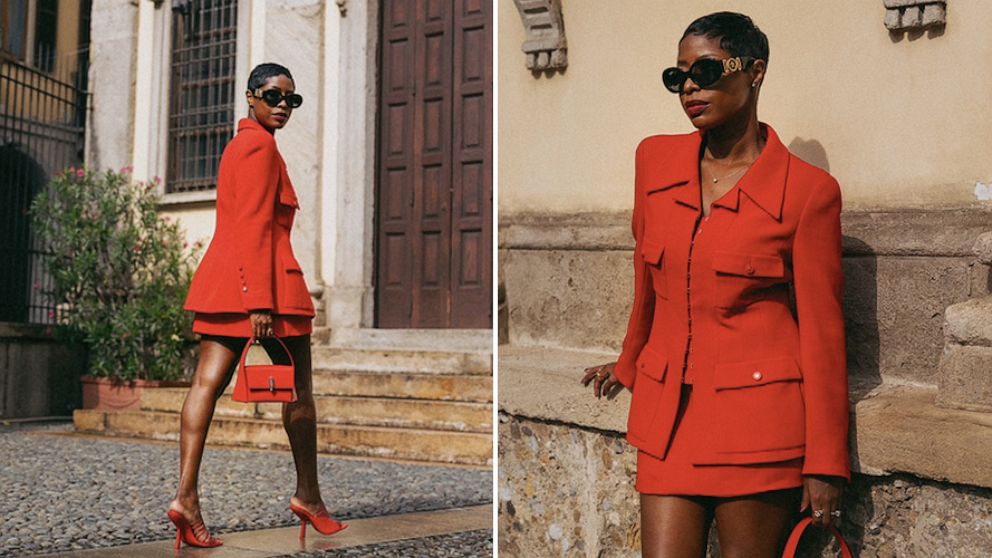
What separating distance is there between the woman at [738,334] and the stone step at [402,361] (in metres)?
6.04

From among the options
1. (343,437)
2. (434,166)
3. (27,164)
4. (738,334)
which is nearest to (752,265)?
(738,334)

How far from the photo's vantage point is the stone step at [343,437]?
7.66 metres

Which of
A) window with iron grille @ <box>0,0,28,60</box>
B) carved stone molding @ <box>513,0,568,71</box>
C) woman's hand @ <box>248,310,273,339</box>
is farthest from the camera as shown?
window with iron grille @ <box>0,0,28,60</box>

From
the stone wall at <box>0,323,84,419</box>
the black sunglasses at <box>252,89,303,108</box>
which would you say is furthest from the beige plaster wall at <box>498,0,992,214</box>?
the stone wall at <box>0,323,84,419</box>

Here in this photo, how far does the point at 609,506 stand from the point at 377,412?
5.61 m

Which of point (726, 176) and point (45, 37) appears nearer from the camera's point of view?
point (726, 176)

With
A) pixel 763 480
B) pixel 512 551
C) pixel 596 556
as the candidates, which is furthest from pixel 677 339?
pixel 512 551

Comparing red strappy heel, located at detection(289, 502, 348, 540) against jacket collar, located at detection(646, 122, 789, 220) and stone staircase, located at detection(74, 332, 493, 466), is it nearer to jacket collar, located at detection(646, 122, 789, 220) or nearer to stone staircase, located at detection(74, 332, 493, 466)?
jacket collar, located at detection(646, 122, 789, 220)

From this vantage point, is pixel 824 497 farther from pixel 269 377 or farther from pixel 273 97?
pixel 273 97

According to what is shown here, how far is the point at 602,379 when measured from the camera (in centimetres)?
283

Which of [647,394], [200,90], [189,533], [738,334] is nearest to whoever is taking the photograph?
[738,334]

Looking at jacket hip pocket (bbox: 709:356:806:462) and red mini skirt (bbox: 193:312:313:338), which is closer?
jacket hip pocket (bbox: 709:356:806:462)

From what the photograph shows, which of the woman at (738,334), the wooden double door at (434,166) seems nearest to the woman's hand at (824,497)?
the woman at (738,334)

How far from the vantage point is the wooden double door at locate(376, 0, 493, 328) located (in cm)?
1005
